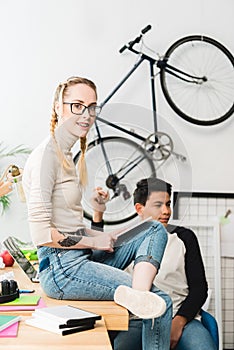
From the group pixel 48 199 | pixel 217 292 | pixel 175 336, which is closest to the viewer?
pixel 48 199

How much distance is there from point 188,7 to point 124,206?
1.67 m

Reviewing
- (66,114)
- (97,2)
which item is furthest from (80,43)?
(66,114)

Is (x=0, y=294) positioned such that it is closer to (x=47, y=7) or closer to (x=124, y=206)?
(x=124, y=206)

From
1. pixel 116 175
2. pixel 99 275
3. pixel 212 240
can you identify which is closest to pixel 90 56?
pixel 212 240

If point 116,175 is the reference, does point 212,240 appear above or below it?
below

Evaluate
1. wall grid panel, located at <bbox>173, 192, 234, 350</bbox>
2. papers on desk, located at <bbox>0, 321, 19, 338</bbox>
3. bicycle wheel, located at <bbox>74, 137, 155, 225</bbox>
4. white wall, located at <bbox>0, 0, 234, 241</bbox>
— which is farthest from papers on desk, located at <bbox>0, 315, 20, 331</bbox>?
wall grid panel, located at <bbox>173, 192, 234, 350</bbox>

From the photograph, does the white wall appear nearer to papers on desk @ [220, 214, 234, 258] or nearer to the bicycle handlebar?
the bicycle handlebar

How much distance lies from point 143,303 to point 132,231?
0.27 metres

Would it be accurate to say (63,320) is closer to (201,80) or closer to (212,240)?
(212,240)

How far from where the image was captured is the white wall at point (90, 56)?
3.09 metres

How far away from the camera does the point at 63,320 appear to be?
1536 millimetres

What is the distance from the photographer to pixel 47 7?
3.11 m

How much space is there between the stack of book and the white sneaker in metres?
0.12

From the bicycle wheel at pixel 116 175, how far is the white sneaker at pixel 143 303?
216mm
